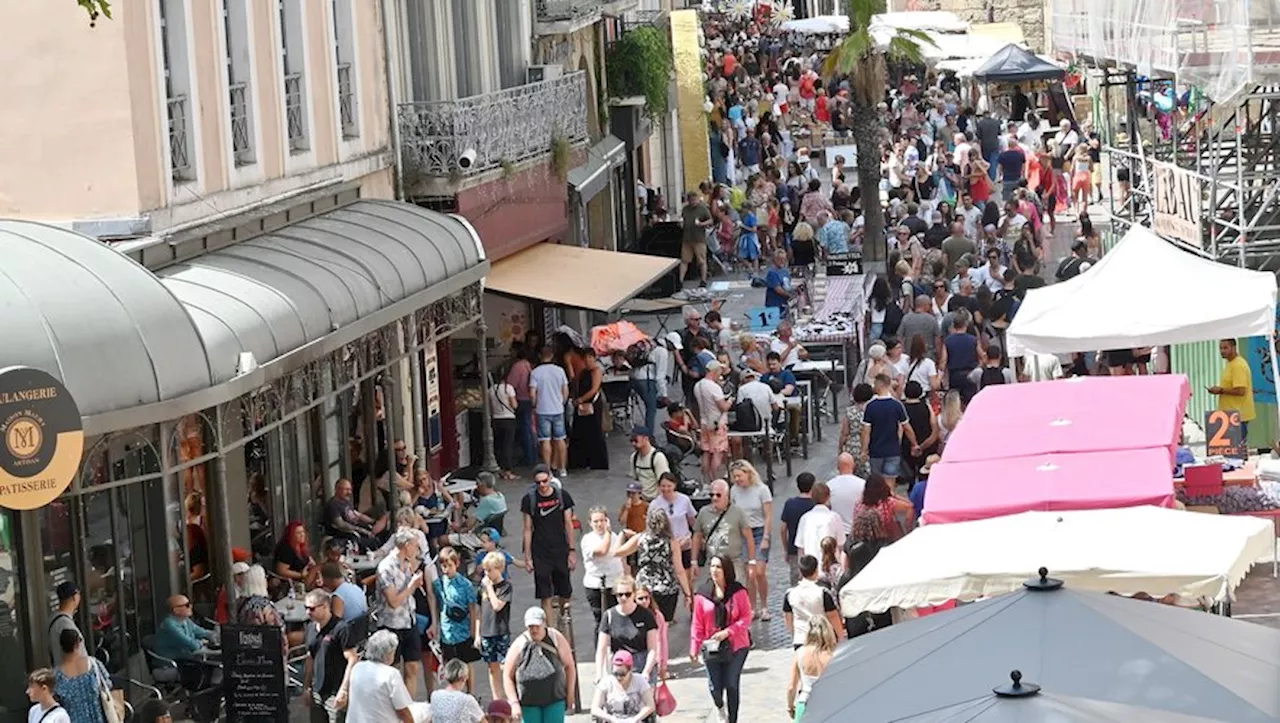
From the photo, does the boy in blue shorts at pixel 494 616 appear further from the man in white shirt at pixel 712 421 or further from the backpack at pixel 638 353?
the backpack at pixel 638 353

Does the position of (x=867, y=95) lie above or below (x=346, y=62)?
below

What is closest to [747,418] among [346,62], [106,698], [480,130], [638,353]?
[638,353]

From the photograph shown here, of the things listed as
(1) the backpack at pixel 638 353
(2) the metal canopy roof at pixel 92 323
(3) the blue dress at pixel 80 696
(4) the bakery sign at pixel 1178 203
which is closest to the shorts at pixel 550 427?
(1) the backpack at pixel 638 353

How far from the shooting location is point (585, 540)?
55.2 feet

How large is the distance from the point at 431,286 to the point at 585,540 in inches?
196

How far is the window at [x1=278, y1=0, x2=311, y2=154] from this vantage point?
2086 cm

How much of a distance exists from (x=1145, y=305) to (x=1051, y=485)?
586 cm

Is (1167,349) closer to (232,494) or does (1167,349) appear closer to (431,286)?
(431,286)

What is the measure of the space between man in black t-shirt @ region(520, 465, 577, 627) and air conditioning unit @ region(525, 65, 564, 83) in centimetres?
1090

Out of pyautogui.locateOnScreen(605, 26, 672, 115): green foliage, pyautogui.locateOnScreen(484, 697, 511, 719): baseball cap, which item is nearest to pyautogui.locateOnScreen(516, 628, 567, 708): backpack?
pyautogui.locateOnScreen(484, 697, 511, 719): baseball cap

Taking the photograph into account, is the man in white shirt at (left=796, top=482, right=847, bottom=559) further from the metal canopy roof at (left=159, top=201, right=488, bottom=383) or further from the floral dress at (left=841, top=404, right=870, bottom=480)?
the metal canopy roof at (left=159, top=201, right=488, bottom=383)

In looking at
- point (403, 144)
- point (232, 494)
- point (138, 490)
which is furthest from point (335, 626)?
point (403, 144)

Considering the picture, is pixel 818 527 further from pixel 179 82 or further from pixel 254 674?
pixel 179 82

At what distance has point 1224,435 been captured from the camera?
20188 millimetres
